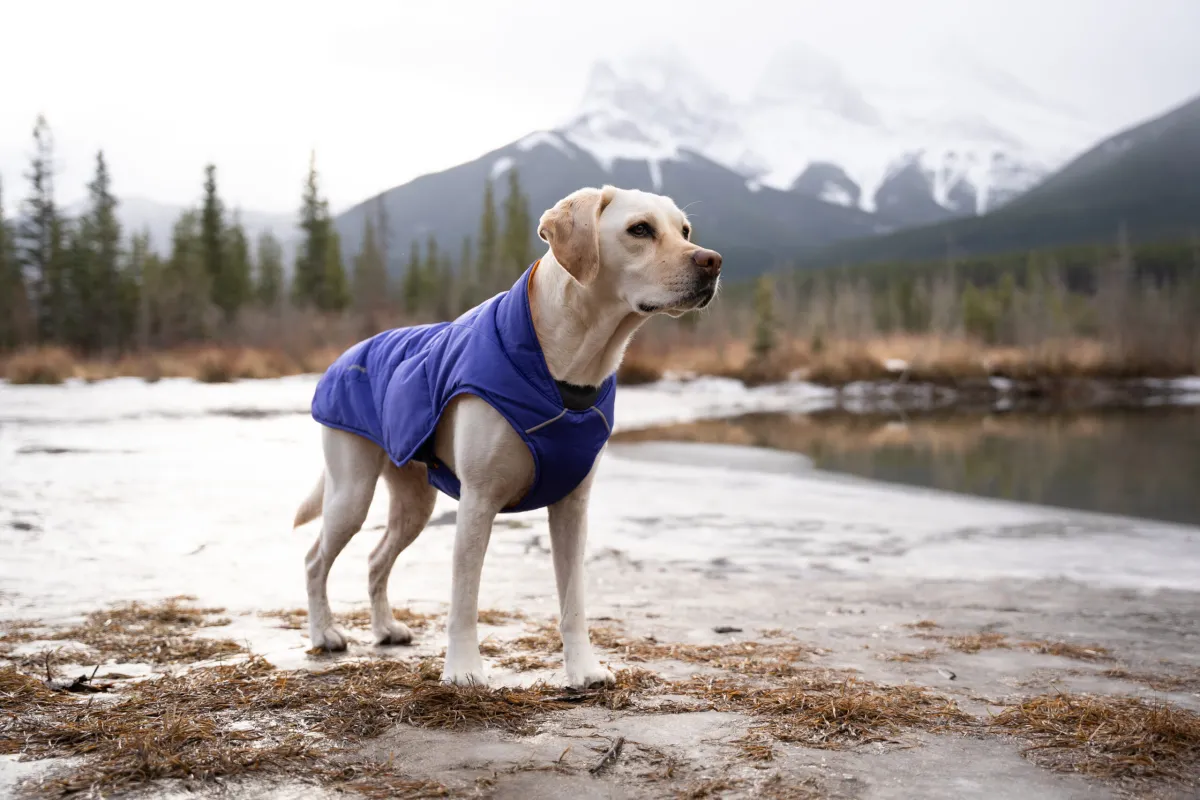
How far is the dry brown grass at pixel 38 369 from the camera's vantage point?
20.8 m

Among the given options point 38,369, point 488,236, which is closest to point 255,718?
point 38,369

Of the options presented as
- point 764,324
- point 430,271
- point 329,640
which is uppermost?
point 430,271

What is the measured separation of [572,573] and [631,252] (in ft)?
4.30

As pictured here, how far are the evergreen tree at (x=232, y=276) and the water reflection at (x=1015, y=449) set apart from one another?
35.0 m

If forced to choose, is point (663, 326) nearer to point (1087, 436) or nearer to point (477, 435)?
point (1087, 436)

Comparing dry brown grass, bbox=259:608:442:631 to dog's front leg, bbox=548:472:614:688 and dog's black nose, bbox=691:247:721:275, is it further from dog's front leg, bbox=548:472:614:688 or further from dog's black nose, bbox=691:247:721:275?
dog's black nose, bbox=691:247:721:275

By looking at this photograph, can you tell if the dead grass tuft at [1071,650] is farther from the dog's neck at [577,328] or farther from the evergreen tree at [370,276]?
the evergreen tree at [370,276]

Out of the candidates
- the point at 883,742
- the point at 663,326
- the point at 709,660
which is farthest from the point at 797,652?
the point at 663,326

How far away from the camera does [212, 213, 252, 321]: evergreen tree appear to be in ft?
178

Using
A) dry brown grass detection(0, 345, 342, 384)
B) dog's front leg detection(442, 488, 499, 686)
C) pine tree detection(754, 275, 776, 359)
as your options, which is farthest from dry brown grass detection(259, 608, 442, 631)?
pine tree detection(754, 275, 776, 359)

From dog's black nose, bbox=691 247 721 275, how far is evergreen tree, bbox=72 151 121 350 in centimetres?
4652

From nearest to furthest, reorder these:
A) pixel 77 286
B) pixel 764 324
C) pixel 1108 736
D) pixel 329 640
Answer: pixel 1108 736, pixel 329 640, pixel 764 324, pixel 77 286

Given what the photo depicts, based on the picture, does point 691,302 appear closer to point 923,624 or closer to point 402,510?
point 402,510

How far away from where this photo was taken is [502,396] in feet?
11.2
